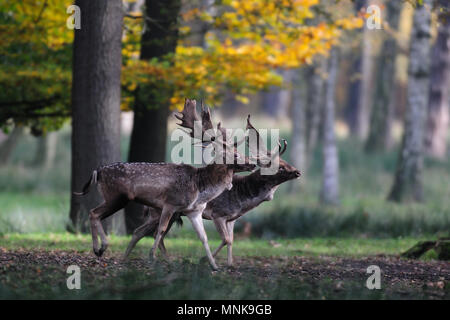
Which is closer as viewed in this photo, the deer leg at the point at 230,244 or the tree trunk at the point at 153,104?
the deer leg at the point at 230,244

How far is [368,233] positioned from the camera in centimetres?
1537

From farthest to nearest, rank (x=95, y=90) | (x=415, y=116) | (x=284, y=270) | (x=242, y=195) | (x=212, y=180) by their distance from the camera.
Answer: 1. (x=415, y=116)
2. (x=95, y=90)
3. (x=242, y=195)
4. (x=212, y=180)
5. (x=284, y=270)

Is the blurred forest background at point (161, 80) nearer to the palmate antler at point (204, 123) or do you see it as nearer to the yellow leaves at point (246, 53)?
the yellow leaves at point (246, 53)

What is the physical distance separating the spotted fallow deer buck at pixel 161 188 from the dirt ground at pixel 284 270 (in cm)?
46

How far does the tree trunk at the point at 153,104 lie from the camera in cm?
1452

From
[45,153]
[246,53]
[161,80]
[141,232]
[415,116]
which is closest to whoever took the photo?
[141,232]

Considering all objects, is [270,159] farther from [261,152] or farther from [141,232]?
[141,232]

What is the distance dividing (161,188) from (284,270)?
6.03 ft

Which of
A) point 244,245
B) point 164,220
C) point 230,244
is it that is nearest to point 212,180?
point 164,220

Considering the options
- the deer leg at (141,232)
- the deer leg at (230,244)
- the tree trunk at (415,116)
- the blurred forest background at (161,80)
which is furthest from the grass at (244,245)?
the tree trunk at (415,116)

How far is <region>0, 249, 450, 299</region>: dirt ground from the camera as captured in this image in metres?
7.74

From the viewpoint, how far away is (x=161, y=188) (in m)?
9.35
